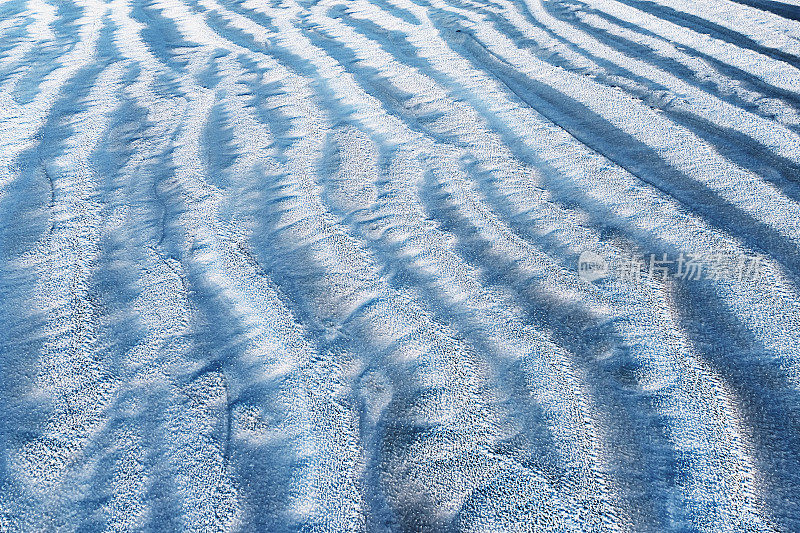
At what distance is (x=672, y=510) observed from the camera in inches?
49.1

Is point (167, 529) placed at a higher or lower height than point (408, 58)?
lower

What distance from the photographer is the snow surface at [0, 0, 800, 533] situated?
51.7 inches

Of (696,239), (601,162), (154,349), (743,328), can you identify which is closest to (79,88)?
(154,349)

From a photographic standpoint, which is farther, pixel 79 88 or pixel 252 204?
pixel 79 88

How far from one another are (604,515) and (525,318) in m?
0.58

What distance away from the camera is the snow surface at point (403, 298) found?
4.31 feet

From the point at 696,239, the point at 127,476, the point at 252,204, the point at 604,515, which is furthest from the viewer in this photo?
the point at 252,204

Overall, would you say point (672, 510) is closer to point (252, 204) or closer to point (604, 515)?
point (604, 515)

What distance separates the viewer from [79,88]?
3.25 m

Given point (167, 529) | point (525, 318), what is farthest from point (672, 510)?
point (167, 529)

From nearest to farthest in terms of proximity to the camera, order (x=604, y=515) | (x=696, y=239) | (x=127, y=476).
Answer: (x=604, y=515) → (x=127, y=476) → (x=696, y=239)

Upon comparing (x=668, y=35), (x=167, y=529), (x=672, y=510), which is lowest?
(x=167, y=529)

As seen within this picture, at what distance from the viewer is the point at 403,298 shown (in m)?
1.79

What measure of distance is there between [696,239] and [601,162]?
55 cm
